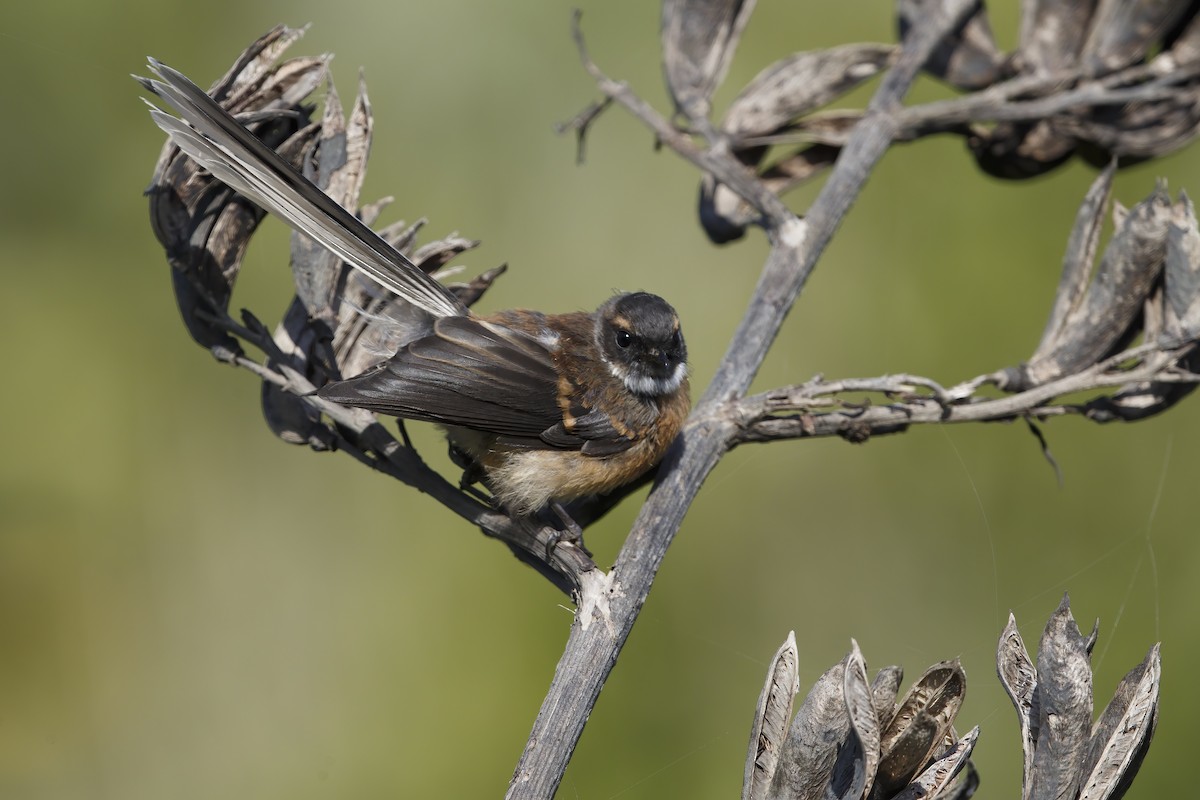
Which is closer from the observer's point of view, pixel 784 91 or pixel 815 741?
pixel 815 741

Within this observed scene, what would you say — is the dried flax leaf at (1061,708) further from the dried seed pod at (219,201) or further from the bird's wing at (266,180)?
the dried seed pod at (219,201)

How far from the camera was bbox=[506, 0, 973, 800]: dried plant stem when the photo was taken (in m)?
1.62

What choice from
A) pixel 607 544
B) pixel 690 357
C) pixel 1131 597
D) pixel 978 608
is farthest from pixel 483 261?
Answer: pixel 1131 597

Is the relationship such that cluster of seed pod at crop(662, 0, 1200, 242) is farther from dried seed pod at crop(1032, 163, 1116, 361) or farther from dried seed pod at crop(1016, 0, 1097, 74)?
dried seed pod at crop(1032, 163, 1116, 361)

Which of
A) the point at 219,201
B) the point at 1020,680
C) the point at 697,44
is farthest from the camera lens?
the point at 697,44

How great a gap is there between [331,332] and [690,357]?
1205 mm

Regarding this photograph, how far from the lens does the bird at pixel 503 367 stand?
1.81 metres

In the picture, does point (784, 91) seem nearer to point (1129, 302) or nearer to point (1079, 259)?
point (1079, 259)

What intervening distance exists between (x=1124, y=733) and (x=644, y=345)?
138cm

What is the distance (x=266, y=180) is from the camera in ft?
6.00

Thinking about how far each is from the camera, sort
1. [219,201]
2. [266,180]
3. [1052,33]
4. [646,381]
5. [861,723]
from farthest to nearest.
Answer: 1. [1052,33]
2. [646,381]
3. [219,201]
4. [266,180]
5. [861,723]

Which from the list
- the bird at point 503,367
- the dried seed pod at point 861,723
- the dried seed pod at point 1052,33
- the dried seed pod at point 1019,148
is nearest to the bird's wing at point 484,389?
the bird at point 503,367

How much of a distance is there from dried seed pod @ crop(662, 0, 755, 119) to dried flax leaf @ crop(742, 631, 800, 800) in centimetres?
173

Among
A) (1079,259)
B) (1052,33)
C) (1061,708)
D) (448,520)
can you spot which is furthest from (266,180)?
(1052,33)
